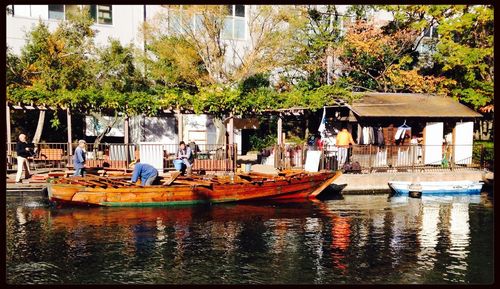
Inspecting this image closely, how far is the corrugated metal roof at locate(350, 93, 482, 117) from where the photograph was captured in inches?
912

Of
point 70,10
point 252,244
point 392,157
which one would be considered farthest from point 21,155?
point 392,157

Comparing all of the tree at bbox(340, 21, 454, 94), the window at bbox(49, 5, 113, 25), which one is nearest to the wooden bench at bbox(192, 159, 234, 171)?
the tree at bbox(340, 21, 454, 94)

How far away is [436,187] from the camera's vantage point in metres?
21.1

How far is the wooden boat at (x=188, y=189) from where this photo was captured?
57.4 feet

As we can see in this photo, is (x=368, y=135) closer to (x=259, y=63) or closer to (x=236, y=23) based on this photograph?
(x=259, y=63)

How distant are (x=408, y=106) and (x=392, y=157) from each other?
3.11 metres

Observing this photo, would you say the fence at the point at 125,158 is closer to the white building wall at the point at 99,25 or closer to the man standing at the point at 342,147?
→ the man standing at the point at 342,147

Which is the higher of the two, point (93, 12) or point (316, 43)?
point (93, 12)

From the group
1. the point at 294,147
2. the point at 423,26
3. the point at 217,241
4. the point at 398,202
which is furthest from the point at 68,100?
the point at 423,26

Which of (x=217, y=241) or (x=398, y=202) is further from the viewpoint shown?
(x=398, y=202)

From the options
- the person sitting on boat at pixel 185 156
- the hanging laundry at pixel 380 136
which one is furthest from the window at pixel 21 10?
the hanging laundry at pixel 380 136

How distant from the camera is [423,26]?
2789cm

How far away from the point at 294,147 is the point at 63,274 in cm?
1486
